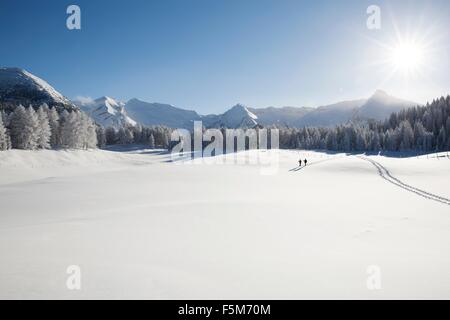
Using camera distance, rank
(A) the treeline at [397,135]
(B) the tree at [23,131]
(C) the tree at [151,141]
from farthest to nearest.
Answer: (C) the tree at [151,141] → (A) the treeline at [397,135] → (B) the tree at [23,131]

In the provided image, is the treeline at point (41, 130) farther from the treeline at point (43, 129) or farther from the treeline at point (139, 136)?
the treeline at point (139, 136)

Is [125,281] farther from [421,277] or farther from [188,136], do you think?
[188,136]

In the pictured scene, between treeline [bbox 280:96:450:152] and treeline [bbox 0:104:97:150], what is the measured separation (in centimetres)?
10525

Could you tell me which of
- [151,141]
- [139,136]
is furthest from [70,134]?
[139,136]

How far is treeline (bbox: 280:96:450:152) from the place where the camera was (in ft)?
346

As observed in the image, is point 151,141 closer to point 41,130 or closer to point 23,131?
point 41,130

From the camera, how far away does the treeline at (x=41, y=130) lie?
205 feet

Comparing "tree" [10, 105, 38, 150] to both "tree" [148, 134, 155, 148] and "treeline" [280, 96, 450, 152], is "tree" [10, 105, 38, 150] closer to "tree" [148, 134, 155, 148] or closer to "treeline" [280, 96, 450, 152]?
"tree" [148, 134, 155, 148]

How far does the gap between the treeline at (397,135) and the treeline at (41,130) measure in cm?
10525

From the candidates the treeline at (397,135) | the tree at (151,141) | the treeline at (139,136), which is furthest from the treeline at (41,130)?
the treeline at (397,135)

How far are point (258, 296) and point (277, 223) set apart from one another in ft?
21.8
